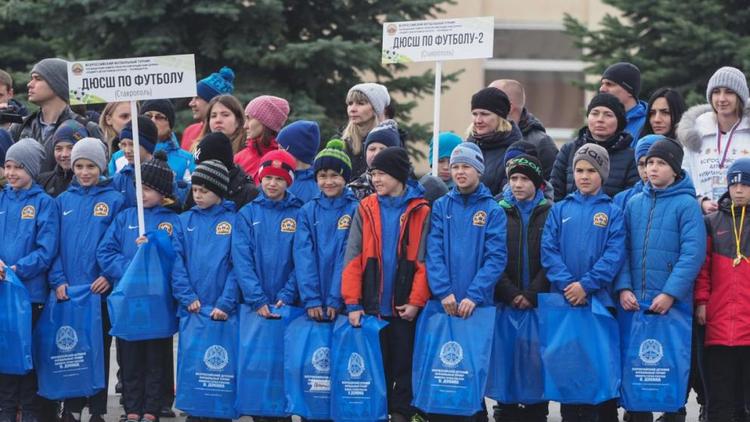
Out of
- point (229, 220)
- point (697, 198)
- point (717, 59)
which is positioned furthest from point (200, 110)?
point (717, 59)

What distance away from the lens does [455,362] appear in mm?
8711

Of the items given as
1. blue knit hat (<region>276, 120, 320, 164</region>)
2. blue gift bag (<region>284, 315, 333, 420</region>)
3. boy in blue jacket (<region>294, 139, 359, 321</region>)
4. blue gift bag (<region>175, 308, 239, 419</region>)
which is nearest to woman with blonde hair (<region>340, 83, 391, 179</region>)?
blue knit hat (<region>276, 120, 320, 164</region>)

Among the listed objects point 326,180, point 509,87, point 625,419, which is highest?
point 509,87

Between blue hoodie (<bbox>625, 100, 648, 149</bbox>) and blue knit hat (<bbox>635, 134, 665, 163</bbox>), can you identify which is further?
blue hoodie (<bbox>625, 100, 648, 149</bbox>)

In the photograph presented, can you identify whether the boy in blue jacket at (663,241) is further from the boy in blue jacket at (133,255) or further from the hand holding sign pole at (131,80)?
the hand holding sign pole at (131,80)

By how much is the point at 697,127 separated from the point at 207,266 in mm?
3407

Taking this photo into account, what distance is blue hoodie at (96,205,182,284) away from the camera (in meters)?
9.34

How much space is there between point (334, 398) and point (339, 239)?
1008 millimetres

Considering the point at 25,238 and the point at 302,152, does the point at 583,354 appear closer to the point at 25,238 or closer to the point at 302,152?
the point at 302,152

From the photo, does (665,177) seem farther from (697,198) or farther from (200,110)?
(200,110)

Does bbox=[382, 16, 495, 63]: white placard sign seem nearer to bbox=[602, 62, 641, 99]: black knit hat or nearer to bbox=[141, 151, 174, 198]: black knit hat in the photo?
bbox=[602, 62, 641, 99]: black knit hat

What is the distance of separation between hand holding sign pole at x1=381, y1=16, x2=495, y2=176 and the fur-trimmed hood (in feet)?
4.58

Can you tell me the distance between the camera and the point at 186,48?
15.1 meters

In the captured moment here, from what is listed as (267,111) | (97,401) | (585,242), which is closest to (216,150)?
(267,111)
